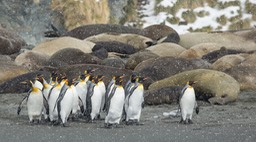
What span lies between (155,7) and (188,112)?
23.3 m

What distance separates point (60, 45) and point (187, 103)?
11.9 metres

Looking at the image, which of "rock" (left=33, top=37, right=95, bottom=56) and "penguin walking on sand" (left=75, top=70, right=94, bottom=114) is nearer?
"penguin walking on sand" (left=75, top=70, right=94, bottom=114)

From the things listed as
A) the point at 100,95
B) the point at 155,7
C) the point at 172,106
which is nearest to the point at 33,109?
the point at 100,95

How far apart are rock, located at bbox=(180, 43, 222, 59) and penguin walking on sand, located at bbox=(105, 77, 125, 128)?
10.1 m

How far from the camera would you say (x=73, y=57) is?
20.5 meters

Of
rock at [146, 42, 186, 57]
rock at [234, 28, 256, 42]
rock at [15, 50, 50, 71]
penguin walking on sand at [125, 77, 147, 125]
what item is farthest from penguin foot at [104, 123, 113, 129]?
rock at [234, 28, 256, 42]

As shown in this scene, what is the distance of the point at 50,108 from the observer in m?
11.7

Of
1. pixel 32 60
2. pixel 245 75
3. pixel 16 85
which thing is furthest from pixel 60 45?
pixel 245 75

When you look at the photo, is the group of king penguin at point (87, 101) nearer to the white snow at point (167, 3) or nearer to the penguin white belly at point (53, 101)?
the penguin white belly at point (53, 101)

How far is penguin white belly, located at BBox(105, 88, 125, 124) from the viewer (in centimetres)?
1130

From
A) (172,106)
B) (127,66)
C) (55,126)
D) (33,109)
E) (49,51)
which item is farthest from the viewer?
(49,51)

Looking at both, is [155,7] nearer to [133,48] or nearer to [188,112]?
[133,48]

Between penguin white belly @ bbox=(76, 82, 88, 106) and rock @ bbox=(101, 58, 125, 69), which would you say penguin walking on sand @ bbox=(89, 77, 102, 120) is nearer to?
penguin white belly @ bbox=(76, 82, 88, 106)

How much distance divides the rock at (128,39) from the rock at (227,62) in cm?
616
